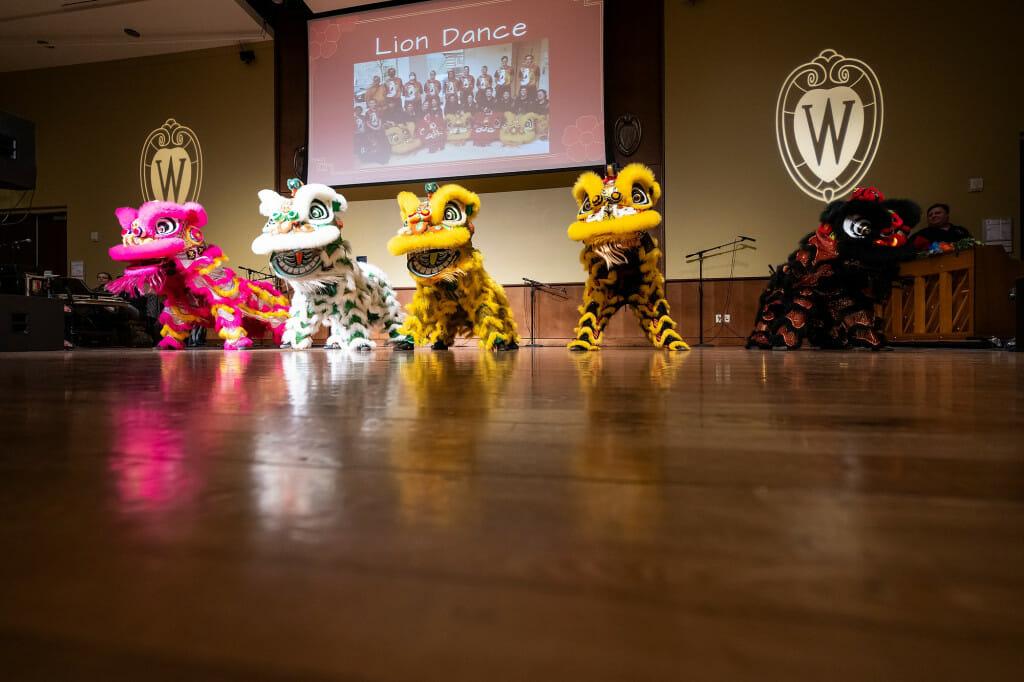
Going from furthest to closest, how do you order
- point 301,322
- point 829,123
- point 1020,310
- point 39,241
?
point 39,241 < point 829,123 < point 301,322 < point 1020,310

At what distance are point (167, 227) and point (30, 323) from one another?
98cm

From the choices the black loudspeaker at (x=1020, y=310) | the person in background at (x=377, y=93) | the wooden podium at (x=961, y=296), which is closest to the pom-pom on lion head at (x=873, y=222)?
the black loudspeaker at (x=1020, y=310)

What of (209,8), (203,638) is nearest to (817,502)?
(203,638)

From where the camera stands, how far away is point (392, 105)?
6.04 metres

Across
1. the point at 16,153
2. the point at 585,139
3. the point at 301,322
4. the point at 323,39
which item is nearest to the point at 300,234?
the point at 301,322

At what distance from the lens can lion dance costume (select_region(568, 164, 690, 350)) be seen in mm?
2799

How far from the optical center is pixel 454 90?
588cm

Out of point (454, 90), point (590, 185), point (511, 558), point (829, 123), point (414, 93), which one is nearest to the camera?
point (511, 558)

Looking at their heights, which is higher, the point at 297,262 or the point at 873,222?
the point at 873,222

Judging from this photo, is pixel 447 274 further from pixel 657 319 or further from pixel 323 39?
pixel 323 39

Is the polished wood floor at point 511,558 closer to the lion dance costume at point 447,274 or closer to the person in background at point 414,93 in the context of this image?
the lion dance costume at point 447,274

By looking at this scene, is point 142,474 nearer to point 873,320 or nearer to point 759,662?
point 759,662

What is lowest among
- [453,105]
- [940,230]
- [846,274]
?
[846,274]

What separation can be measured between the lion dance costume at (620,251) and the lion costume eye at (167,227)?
7.90ft
